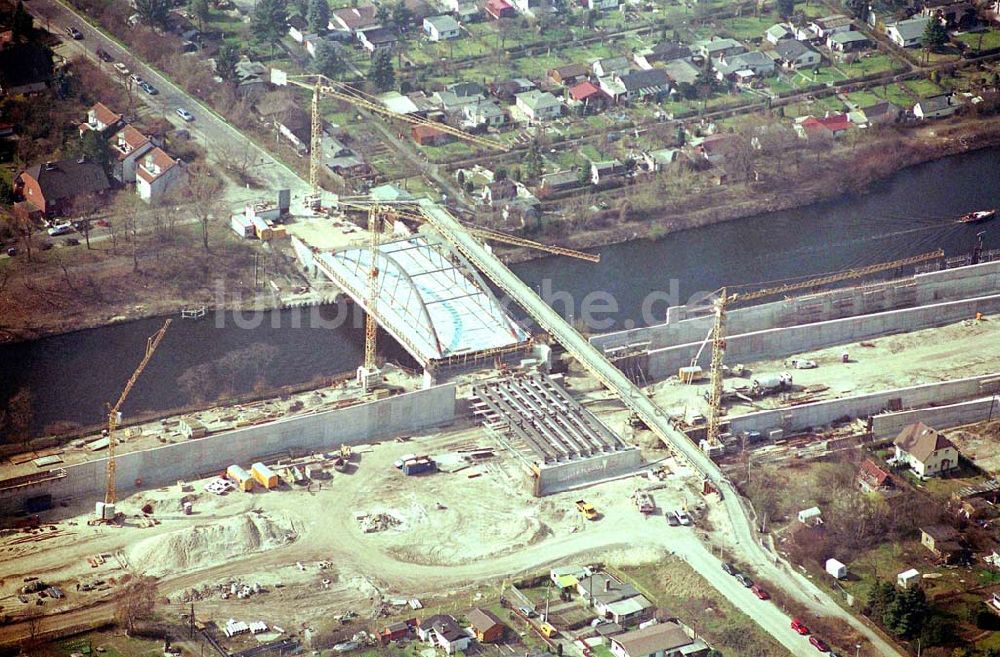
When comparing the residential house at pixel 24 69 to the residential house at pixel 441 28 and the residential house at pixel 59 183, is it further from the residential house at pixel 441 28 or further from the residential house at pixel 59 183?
the residential house at pixel 441 28

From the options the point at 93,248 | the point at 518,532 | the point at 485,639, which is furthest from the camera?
the point at 93,248

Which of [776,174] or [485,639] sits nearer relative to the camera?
[485,639]

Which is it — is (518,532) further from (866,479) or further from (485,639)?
(866,479)

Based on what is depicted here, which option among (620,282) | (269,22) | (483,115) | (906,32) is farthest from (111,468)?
(906,32)

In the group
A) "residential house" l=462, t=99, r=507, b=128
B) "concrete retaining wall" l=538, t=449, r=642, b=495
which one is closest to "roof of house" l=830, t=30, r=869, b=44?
→ "residential house" l=462, t=99, r=507, b=128

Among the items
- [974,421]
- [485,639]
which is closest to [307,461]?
[485,639]

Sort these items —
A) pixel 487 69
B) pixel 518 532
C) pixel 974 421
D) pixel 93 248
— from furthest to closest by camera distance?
pixel 487 69
pixel 93 248
pixel 974 421
pixel 518 532

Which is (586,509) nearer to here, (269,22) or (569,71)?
(569,71)

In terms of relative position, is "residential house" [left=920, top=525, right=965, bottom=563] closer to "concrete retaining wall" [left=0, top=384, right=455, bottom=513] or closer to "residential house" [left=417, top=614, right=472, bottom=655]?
"residential house" [left=417, top=614, right=472, bottom=655]
